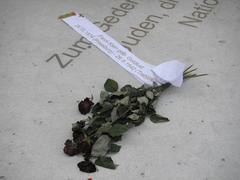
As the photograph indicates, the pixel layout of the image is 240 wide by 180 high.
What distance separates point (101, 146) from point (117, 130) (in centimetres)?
5

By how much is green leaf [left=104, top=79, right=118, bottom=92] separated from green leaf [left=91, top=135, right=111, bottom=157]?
16 cm

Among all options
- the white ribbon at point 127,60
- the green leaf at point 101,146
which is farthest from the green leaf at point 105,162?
the white ribbon at point 127,60

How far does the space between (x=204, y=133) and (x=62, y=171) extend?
0.30 meters

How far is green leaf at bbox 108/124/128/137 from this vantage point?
0.70 m

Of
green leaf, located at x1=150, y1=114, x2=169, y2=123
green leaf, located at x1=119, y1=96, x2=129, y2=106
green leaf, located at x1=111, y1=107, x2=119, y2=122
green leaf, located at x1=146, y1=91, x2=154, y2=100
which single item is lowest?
green leaf, located at x1=150, y1=114, x2=169, y2=123

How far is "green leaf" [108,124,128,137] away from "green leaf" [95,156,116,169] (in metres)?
0.05

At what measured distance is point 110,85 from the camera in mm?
836

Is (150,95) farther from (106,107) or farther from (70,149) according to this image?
(70,149)

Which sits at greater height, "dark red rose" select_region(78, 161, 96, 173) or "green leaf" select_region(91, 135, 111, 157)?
"green leaf" select_region(91, 135, 111, 157)

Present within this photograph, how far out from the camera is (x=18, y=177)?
2.18 feet

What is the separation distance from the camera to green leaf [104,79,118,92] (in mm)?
832

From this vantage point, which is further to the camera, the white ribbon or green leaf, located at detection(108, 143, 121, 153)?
the white ribbon

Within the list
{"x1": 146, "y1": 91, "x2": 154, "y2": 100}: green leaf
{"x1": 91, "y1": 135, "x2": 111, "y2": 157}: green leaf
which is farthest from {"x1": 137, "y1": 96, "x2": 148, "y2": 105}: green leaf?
{"x1": 91, "y1": 135, "x2": 111, "y2": 157}: green leaf

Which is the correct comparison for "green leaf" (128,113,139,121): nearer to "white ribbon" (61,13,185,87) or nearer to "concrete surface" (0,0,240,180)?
"concrete surface" (0,0,240,180)
